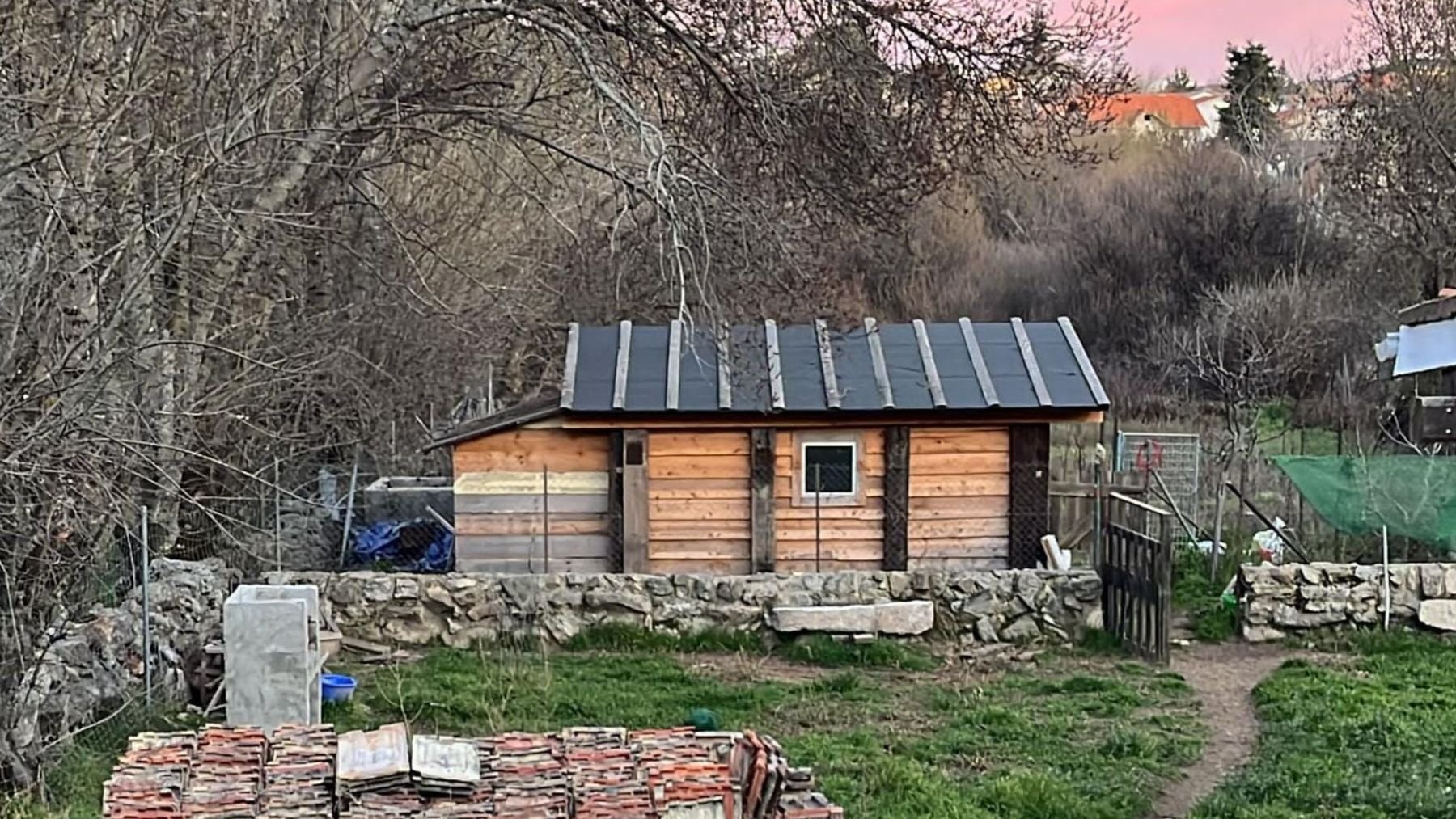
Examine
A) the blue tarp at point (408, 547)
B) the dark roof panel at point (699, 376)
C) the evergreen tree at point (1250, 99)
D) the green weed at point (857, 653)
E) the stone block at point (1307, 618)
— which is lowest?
the green weed at point (857, 653)

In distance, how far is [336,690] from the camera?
10523 millimetres

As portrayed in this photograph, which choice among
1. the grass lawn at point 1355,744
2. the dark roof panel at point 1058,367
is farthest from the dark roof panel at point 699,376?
the grass lawn at point 1355,744

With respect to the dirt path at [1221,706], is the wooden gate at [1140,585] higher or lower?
higher

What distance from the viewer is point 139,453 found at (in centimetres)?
784

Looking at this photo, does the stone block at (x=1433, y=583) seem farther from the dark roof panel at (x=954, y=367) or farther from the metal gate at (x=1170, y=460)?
the metal gate at (x=1170, y=460)

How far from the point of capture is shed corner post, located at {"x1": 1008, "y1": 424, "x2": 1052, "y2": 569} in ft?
46.6

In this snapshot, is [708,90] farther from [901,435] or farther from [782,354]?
[901,435]

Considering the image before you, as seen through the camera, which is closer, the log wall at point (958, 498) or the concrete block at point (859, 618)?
the concrete block at point (859, 618)

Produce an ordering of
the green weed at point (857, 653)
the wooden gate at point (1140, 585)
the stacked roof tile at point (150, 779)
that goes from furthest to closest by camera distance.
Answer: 1. the green weed at point (857, 653)
2. the wooden gate at point (1140, 585)
3. the stacked roof tile at point (150, 779)

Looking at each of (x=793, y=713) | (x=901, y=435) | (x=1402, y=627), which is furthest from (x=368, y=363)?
(x=1402, y=627)

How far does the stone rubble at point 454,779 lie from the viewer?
19.7ft

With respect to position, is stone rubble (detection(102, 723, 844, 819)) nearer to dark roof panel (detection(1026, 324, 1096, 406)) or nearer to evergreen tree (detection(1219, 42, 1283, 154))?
dark roof panel (detection(1026, 324, 1096, 406))

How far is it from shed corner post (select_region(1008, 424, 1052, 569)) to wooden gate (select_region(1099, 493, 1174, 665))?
0.90 m

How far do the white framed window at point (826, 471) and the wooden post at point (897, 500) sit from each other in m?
0.30
